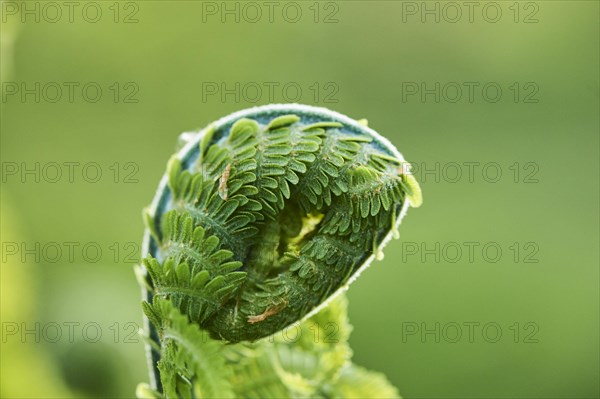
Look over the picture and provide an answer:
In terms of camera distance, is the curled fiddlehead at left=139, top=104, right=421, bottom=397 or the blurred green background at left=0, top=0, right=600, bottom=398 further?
the blurred green background at left=0, top=0, right=600, bottom=398

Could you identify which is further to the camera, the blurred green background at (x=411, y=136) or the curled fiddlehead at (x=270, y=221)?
the blurred green background at (x=411, y=136)

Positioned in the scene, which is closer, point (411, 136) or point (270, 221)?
point (270, 221)

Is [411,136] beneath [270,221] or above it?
beneath

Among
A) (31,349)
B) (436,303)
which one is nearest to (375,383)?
(31,349)
